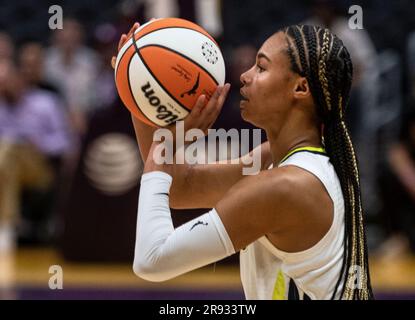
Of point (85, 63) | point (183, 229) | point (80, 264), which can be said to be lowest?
point (183, 229)

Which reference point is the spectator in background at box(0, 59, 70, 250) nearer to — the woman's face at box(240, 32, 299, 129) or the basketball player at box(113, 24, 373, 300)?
the basketball player at box(113, 24, 373, 300)

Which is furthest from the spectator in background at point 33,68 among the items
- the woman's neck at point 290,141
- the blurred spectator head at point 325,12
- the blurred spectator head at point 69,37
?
the woman's neck at point 290,141

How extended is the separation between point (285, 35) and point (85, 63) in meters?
5.87

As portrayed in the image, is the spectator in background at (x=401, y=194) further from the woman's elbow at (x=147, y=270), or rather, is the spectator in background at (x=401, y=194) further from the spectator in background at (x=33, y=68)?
the woman's elbow at (x=147, y=270)

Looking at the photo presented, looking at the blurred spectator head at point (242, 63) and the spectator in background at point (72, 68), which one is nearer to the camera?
the blurred spectator head at point (242, 63)

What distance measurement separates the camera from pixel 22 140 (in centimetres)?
739

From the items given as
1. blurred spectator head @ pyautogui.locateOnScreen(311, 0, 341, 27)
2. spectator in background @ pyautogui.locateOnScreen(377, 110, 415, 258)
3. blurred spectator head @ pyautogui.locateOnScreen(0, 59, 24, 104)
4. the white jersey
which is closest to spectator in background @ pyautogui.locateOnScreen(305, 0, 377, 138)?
blurred spectator head @ pyautogui.locateOnScreen(311, 0, 341, 27)

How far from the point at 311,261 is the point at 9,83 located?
18.0 ft

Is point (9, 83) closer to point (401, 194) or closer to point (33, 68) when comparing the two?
point (33, 68)

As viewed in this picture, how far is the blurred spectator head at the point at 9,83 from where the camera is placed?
7.37 meters

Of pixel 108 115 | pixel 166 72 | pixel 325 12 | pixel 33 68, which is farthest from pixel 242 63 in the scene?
pixel 166 72

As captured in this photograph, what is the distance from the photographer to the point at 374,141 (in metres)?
8.28
